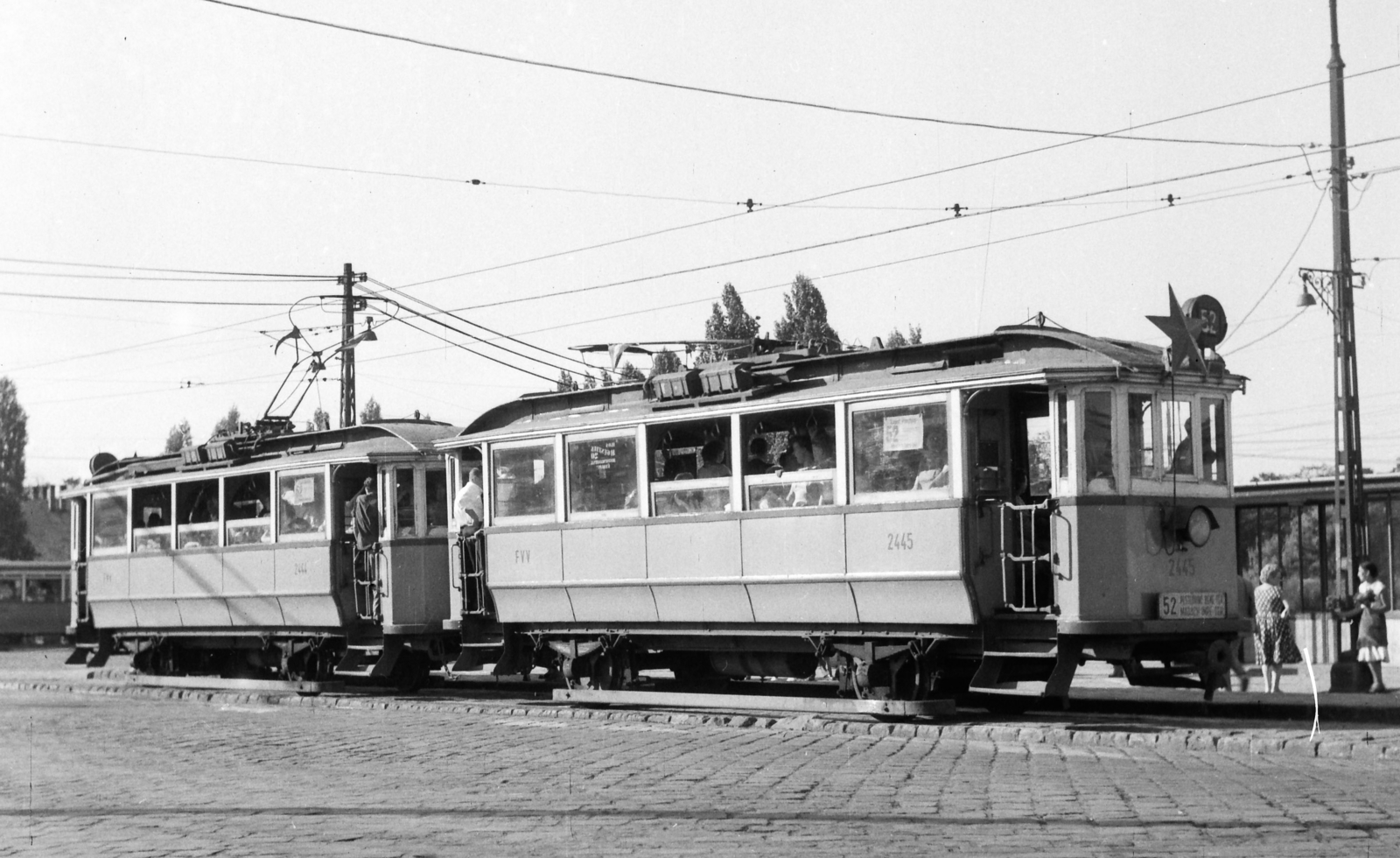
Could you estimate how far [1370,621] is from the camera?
18.5m

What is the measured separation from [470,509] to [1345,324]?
33.6ft

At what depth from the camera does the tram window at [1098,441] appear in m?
13.9

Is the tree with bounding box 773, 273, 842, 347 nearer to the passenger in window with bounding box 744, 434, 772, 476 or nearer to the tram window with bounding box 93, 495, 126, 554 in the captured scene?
the tram window with bounding box 93, 495, 126, 554

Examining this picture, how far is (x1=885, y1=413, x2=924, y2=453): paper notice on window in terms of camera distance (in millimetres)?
14656

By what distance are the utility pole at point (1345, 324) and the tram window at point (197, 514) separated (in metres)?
13.8

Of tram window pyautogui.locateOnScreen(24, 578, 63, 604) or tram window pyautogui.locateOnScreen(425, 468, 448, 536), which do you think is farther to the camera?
tram window pyautogui.locateOnScreen(24, 578, 63, 604)

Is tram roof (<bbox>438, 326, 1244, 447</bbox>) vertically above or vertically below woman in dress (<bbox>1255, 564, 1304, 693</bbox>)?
above

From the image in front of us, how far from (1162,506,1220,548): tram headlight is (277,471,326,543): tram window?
35.0 feet

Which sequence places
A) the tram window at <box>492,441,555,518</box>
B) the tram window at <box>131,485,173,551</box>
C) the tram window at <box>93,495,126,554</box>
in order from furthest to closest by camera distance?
1. the tram window at <box>93,495,126,554</box>
2. the tram window at <box>131,485,173,551</box>
3. the tram window at <box>492,441,555,518</box>

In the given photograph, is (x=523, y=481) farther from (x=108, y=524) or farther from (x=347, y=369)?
(x=347, y=369)

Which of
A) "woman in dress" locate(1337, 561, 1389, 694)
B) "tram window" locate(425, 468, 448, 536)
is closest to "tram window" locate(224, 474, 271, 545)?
"tram window" locate(425, 468, 448, 536)

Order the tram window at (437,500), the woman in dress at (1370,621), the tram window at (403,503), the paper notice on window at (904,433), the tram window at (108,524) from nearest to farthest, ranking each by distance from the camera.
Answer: the paper notice on window at (904,433), the woman in dress at (1370,621), the tram window at (403,503), the tram window at (437,500), the tram window at (108,524)

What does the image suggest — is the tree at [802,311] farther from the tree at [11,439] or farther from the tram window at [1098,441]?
the tree at [11,439]

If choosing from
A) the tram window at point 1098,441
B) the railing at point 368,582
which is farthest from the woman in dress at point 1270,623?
the railing at point 368,582
